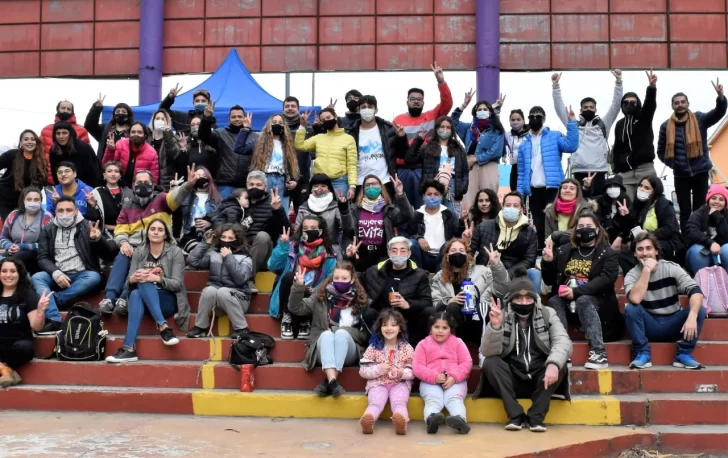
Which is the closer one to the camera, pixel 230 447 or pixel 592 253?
pixel 230 447

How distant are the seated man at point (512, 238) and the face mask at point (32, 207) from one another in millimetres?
5030

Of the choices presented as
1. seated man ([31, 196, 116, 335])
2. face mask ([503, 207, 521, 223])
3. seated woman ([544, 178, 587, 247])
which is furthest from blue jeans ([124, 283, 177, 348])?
seated woman ([544, 178, 587, 247])

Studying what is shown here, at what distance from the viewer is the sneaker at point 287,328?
28.9ft

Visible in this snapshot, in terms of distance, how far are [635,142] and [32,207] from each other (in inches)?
299

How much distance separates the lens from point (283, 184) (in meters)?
10.8

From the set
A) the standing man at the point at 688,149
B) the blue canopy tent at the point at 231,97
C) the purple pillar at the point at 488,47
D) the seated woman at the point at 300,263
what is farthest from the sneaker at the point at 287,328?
the purple pillar at the point at 488,47

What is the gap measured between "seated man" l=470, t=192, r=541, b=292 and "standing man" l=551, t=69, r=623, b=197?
2245mm

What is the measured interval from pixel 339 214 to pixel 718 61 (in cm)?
993

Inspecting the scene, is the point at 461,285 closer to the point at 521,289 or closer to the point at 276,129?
the point at 521,289

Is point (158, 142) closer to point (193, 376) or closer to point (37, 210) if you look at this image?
point (37, 210)

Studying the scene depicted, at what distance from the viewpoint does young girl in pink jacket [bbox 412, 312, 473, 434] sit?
7371 millimetres

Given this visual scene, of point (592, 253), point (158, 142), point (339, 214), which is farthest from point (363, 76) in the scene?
point (592, 253)

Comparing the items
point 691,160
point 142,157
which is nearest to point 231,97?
point 142,157

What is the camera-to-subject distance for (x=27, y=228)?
9.77m
